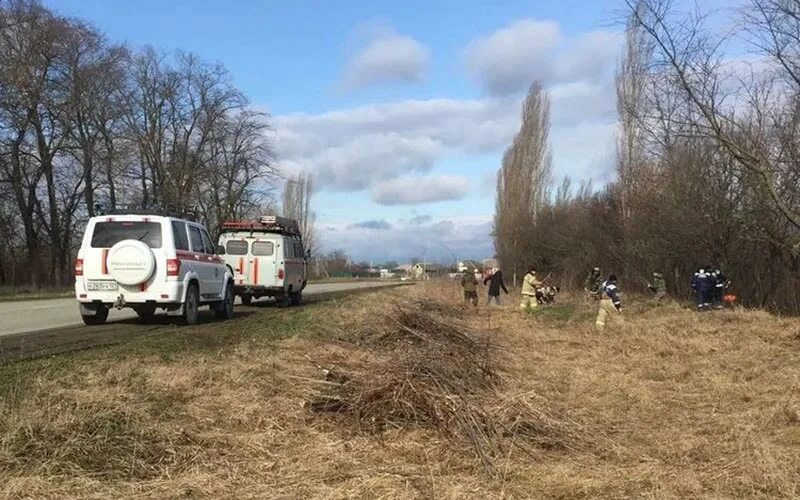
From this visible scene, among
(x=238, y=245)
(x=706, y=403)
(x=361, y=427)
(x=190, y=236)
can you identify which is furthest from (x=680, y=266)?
(x=361, y=427)

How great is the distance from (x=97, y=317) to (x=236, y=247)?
23.8 ft

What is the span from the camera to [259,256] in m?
22.5

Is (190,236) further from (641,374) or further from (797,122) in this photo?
(797,122)

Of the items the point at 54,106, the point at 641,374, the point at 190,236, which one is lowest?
the point at 641,374

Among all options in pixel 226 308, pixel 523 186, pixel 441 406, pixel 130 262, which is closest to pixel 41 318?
pixel 226 308

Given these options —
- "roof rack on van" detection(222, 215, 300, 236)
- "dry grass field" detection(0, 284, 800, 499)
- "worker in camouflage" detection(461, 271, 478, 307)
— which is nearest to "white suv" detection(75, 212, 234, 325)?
"dry grass field" detection(0, 284, 800, 499)

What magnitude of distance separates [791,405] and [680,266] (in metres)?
24.2

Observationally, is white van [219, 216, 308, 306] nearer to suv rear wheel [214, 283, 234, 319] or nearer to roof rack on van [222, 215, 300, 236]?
roof rack on van [222, 215, 300, 236]

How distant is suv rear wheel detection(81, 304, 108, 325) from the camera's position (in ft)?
50.3

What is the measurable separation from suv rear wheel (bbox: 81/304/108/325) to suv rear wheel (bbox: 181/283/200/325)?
70.4 inches

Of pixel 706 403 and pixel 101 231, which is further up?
pixel 101 231

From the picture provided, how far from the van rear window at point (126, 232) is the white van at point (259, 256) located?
8022mm

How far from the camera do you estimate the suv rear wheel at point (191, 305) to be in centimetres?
1484

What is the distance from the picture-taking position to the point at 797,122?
20.8m
